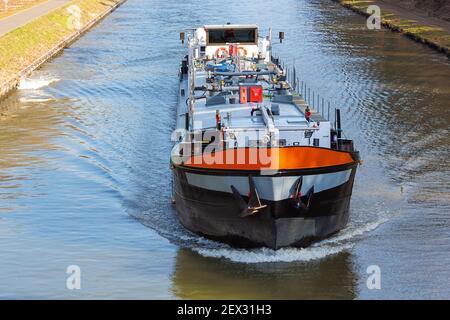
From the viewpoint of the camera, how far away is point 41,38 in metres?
63.0

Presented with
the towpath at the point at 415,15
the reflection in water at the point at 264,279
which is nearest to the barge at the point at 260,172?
the reflection in water at the point at 264,279

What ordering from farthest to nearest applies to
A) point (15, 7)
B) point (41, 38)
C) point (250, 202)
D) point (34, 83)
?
point (15, 7) → point (41, 38) → point (34, 83) → point (250, 202)

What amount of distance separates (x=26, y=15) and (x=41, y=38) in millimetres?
11313

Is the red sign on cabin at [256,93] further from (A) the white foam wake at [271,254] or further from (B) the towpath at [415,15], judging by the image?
(B) the towpath at [415,15]

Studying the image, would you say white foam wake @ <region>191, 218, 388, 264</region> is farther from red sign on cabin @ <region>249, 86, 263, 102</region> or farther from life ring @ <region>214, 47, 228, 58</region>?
life ring @ <region>214, 47, 228, 58</region>

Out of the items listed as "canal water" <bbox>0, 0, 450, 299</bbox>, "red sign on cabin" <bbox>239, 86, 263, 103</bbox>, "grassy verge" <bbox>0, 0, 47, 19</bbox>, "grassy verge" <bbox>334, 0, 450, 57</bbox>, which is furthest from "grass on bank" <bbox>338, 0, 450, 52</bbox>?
"red sign on cabin" <bbox>239, 86, 263, 103</bbox>

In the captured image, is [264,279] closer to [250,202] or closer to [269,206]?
[269,206]

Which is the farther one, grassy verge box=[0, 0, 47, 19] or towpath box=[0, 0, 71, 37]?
grassy verge box=[0, 0, 47, 19]

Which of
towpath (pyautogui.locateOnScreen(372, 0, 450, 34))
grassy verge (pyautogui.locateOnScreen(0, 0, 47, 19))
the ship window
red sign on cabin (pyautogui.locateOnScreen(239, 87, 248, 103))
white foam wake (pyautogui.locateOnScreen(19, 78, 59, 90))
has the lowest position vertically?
white foam wake (pyautogui.locateOnScreen(19, 78, 59, 90))

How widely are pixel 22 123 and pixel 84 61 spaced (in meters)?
18.0

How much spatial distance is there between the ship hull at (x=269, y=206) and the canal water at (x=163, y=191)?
50 centimetres

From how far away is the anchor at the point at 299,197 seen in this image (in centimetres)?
2286

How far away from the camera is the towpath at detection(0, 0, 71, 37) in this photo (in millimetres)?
65037

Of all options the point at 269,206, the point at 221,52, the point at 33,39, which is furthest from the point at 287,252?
the point at 33,39
